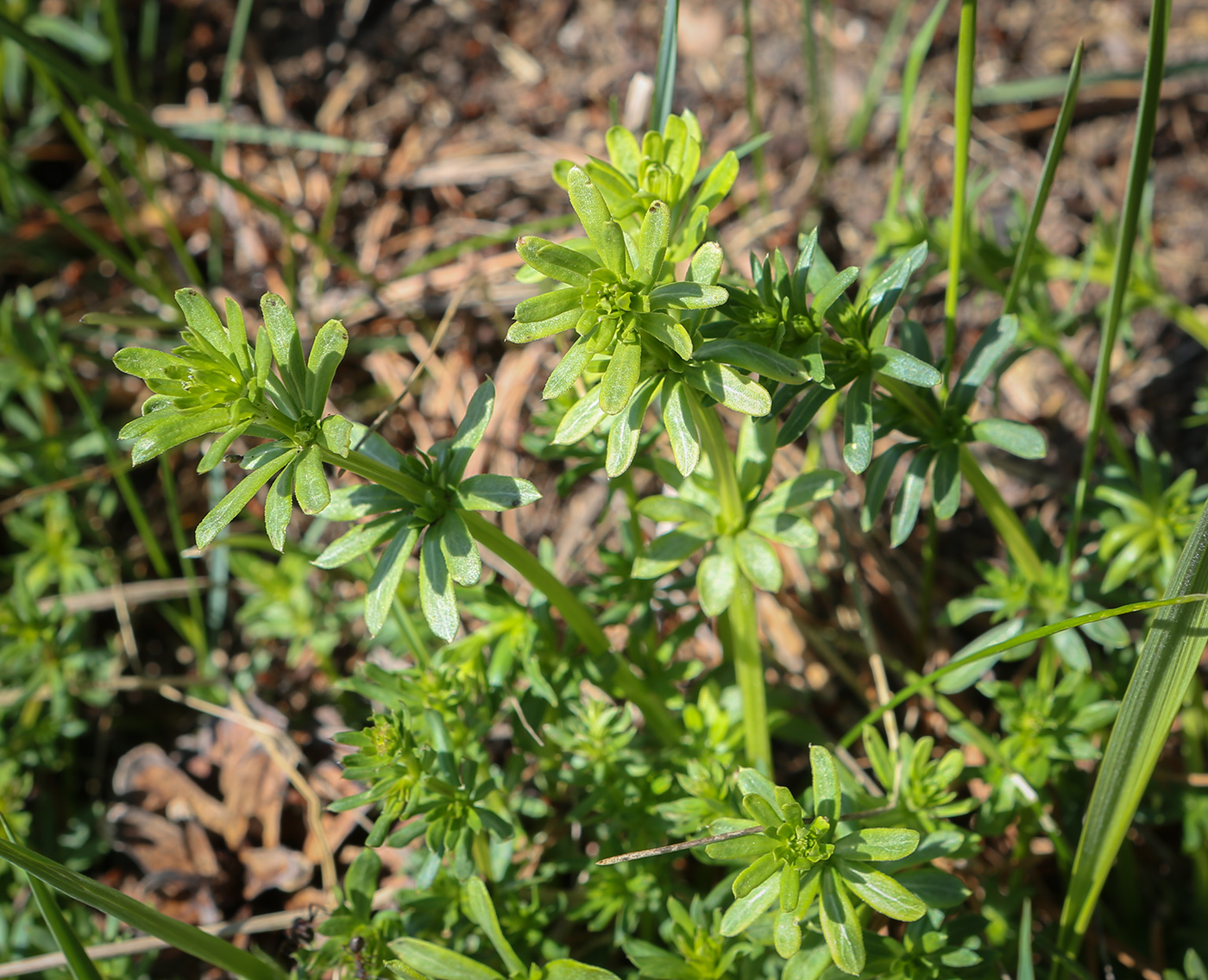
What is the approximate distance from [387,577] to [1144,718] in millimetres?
1589

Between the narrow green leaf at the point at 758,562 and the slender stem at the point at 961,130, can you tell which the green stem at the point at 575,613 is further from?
the slender stem at the point at 961,130

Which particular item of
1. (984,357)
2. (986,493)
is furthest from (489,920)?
(984,357)

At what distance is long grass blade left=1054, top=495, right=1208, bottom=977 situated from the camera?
180 centimetres

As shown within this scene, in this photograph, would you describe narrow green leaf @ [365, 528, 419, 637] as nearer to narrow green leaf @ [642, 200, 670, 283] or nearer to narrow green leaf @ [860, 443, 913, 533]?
narrow green leaf @ [642, 200, 670, 283]

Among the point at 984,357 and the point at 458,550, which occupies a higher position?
the point at 984,357

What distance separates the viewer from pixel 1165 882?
9.30 ft

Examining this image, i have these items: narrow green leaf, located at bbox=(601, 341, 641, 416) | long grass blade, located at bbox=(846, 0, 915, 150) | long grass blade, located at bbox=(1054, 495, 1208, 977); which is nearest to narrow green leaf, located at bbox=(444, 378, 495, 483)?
narrow green leaf, located at bbox=(601, 341, 641, 416)

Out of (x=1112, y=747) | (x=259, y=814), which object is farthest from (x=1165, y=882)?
(x=259, y=814)

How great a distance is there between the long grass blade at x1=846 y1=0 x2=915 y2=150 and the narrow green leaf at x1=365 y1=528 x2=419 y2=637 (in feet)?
9.40

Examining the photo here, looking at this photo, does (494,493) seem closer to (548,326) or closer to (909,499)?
(548,326)

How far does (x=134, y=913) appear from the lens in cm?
192

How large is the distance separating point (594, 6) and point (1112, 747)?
385 centimetres

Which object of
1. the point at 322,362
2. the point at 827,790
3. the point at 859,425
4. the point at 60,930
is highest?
the point at 322,362

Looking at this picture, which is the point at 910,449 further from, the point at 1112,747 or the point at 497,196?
the point at 497,196
